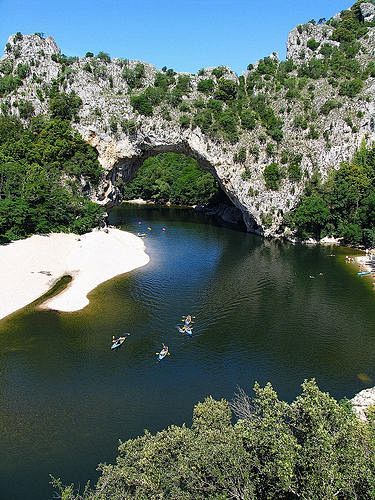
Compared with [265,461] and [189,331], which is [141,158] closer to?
[189,331]

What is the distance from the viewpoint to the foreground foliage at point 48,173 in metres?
68.4

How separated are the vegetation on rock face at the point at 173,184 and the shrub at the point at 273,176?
30809 millimetres

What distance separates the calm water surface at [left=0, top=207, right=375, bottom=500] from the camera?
24797mm

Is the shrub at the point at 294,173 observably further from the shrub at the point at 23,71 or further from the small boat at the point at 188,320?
the shrub at the point at 23,71

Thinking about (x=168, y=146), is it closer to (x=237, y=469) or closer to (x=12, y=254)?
(x=12, y=254)

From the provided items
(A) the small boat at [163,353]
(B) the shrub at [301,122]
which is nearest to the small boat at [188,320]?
(A) the small boat at [163,353]

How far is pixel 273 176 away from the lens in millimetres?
76812

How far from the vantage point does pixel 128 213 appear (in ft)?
335

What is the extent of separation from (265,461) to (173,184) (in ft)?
348

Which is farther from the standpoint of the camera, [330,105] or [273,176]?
[330,105]

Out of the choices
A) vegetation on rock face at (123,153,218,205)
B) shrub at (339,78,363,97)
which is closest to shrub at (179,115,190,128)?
shrub at (339,78,363,97)

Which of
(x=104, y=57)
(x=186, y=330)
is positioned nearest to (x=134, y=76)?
(x=104, y=57)

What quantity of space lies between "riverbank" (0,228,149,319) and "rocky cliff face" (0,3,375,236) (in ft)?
52.5

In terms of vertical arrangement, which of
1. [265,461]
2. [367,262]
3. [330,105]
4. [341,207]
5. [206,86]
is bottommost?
[367,262]
